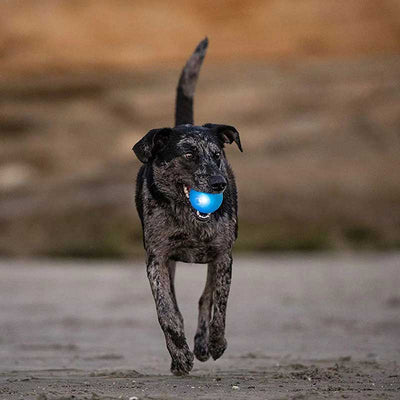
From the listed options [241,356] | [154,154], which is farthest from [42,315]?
[154,154]

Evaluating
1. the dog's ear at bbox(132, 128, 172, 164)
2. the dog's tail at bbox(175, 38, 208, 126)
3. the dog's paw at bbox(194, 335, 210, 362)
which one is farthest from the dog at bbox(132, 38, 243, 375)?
the dog's tail at bbox(175, 38, 208, 126)

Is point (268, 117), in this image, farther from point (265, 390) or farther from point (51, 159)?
point (265, 390)

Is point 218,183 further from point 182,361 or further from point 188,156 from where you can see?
point 182,361

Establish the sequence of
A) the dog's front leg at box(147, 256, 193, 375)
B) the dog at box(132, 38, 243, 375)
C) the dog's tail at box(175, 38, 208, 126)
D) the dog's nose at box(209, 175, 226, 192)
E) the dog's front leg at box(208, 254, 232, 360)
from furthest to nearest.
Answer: the dog's tail at box(175, 38, 208, 126) < the dog's front leg at box(208, 254, 232, 360) < the dog's front leg at box(147, 256, 193, 375) < the dog at box(132, 38, 243, 375) < the dog's nose at box(209, 175, 226, 192)

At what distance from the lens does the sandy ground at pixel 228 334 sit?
7.62m

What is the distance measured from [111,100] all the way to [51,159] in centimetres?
848

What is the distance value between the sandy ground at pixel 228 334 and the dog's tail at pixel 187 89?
2.58 meters

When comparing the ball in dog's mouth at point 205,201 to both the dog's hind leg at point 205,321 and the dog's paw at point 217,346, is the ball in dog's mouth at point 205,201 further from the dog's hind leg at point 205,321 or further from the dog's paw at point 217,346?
the dog's paw at point 217,346

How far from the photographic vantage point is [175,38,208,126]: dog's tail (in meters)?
10.6

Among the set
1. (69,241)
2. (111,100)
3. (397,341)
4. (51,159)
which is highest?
(111,100)

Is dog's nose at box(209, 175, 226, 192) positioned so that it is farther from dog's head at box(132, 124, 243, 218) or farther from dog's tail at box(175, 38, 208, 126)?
dog's tail at box(175, 38, 208, 126)

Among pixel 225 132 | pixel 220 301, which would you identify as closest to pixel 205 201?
pixel 225 132

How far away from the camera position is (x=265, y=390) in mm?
7348

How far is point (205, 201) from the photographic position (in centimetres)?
787
